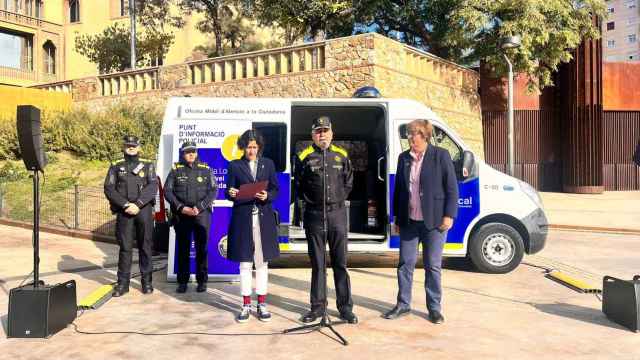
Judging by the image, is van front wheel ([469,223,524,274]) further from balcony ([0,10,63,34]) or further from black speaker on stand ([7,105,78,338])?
balcony ([0,10,63,34])

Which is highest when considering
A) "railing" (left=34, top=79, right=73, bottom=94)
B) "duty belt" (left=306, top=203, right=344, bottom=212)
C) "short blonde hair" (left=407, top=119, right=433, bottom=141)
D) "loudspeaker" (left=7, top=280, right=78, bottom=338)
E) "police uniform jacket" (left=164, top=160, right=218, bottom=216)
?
"railing" (left=34, top=79, right=73, bottom=94)

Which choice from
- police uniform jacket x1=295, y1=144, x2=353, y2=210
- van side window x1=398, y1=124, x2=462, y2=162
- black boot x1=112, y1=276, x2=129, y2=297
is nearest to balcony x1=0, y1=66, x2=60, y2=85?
black boot x1=112, y1=276, x2=129, y2=297

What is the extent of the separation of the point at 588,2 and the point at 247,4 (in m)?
16.8

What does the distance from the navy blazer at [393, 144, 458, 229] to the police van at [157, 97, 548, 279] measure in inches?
73.0

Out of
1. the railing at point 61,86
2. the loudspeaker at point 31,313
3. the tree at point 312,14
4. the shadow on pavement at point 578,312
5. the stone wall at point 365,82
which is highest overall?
the tree at point 312,14

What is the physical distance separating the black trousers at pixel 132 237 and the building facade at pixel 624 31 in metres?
84.4

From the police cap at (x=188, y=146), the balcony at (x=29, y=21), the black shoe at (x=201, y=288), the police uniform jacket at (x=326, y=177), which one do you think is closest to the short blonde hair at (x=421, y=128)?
the police uniform jacket at (x=326, y=177)

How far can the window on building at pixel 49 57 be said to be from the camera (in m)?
40.8

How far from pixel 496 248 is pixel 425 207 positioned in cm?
309

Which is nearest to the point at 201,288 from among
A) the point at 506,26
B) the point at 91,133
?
the point at 91,133

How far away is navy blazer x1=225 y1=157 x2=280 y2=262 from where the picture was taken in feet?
18.4

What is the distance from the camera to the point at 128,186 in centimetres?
680

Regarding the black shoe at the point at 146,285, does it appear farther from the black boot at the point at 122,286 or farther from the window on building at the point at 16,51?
the window on building at the point at 16,51

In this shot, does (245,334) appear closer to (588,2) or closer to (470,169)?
(470,169)
